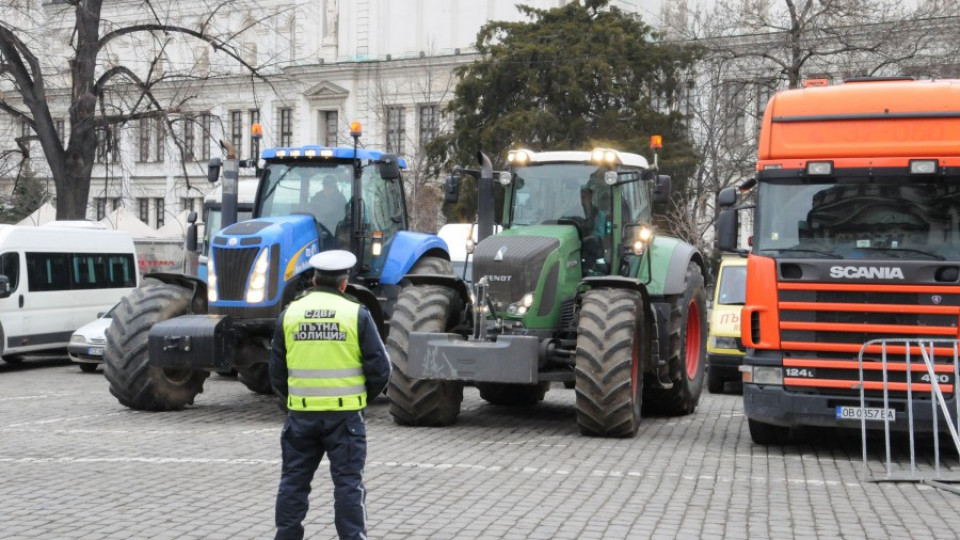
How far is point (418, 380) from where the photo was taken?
13.4 metres

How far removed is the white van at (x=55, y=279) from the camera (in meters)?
23.4

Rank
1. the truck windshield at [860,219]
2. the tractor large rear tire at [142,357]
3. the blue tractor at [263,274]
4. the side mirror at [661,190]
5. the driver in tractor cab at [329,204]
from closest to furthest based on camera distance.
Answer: the truck windshield at [860,219], the side mirror at [661,190], the blue tractor at [263,274], the tractor large rear tire at [142,357], the driver in tractor cab at [329,204]

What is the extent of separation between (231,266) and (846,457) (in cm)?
655

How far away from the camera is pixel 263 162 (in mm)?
15961

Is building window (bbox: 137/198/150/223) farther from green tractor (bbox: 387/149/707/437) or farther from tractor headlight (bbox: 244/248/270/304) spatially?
tractor headlight (bbox: 244/248/270/304)

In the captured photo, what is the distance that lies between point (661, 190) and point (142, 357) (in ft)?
19.1

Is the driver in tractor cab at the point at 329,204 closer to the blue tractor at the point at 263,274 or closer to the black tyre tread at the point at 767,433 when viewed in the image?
the blue tractor at the point at 263,274

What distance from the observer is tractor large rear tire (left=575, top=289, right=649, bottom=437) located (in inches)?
501

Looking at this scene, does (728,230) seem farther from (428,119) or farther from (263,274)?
(428,119)

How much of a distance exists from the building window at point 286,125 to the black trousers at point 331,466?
225ft

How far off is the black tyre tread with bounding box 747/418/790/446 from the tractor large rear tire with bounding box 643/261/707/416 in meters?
2.01

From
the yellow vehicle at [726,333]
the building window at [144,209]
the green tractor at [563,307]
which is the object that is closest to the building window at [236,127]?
the building window at [144,209]

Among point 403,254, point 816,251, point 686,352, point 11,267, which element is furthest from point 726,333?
point 11,267

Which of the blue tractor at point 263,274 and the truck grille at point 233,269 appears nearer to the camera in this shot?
the blue tractor at point 263,274
